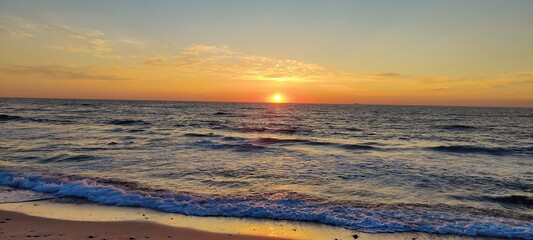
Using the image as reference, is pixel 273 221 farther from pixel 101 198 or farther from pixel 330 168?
pixel 330 168

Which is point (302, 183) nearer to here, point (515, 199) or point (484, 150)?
point (515, 199)

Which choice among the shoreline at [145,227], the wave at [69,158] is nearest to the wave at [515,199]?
the shoreline at [145,227]

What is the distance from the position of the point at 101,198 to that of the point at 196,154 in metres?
8.73

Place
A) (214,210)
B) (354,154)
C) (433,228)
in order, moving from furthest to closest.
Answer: (354,154) → (214,210) → (433,228)

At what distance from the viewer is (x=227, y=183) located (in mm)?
11391

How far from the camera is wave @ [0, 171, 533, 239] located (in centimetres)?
756

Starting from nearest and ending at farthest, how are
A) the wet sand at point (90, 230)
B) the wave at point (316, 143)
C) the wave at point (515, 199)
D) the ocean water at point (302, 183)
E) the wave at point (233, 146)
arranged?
1. the wet sand at point (90, 230)
2. the ocean water at point (302, 183)
3. the wave at point (515, 199)
4. the wave at point (233, 146)
5. the wave at point (316, 143)

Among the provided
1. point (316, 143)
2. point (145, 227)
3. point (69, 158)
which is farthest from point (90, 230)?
point (316, 143)

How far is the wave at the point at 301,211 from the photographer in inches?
298

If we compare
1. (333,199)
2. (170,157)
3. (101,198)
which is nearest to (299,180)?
(333,199)

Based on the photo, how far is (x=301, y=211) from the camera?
27.9ft

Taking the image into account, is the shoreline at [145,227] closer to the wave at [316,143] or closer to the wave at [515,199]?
the wave at [515,199]

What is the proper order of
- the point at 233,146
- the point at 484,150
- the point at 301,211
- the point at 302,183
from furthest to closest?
the point at 484,150 < the point at 233,146 < the point at 302,183 < the point at 301,211

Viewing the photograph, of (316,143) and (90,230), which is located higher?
(90,230)
